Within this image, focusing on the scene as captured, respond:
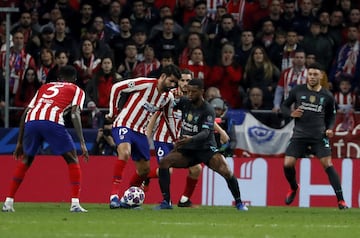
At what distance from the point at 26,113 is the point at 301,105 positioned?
444 cm

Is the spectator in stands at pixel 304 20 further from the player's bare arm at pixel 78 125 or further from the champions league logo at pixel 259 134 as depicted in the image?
the player's bare arm at pixel 78 125

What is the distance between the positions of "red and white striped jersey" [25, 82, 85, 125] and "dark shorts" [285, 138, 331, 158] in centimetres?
389

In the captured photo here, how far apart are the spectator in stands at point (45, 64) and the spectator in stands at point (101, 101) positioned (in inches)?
34.2

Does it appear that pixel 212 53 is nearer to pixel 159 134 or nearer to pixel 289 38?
pixel 289 38

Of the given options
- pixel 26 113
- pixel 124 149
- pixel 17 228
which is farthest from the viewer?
pixel 124 149

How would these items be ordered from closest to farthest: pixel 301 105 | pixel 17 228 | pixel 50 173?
pixel 17 228 → pixel 301 105 → pixel 50 173

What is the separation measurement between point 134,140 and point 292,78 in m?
5.68

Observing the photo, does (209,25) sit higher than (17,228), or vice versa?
(209,25)

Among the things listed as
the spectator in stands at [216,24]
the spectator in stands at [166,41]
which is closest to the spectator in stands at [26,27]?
the spectator in stands at [166,41]

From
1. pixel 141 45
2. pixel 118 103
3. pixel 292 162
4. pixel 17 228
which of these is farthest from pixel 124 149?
pixel 141 45

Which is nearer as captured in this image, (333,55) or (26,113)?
(26,113)

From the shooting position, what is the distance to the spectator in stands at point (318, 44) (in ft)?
74.5

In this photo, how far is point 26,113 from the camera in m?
15.7

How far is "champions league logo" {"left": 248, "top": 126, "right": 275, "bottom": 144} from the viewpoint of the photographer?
21.2 meters
